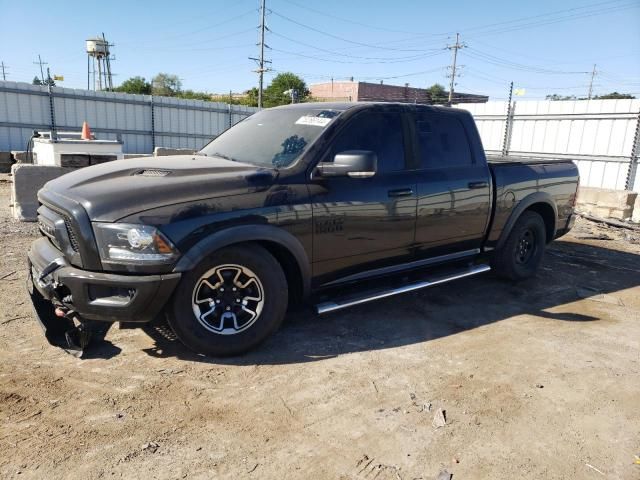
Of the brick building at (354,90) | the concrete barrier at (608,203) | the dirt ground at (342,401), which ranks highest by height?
the brick building at (354,90)

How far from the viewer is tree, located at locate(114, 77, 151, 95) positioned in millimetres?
67175

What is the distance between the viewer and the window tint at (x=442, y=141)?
475 cm

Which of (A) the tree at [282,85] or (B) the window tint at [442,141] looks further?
(A) the tree at [282,85]

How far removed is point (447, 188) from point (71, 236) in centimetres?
327

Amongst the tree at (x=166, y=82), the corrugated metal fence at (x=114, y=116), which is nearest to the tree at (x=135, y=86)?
the tree at (x=166, y=82)

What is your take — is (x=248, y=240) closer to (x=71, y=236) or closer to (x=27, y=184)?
(x=71, y=236)

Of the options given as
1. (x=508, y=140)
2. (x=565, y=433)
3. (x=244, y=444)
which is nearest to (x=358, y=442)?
(x=244, y=444)

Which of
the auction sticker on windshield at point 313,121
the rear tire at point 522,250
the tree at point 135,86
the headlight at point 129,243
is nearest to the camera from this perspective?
the headlight at point 129,243

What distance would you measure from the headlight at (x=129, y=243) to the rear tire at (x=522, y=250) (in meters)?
3.96

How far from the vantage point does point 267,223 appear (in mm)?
3602

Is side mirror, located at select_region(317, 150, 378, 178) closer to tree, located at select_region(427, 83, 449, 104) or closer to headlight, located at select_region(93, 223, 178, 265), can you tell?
headlight, located at select_region(93, 223, 178, 265)

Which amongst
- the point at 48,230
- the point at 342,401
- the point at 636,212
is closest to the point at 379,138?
the point at 342,401

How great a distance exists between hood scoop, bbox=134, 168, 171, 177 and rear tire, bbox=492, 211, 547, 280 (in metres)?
3.80

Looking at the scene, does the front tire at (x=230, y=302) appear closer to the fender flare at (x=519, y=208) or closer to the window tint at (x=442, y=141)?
the window tint at (x=442, y=141)
